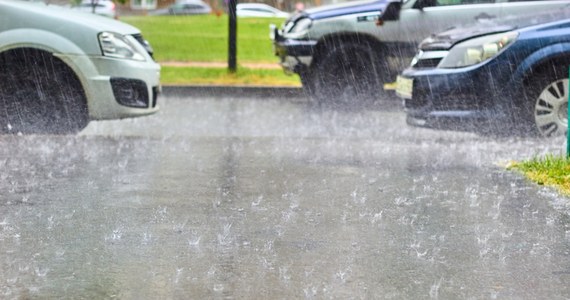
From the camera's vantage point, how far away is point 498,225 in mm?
6523

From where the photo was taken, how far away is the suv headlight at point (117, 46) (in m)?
10.5

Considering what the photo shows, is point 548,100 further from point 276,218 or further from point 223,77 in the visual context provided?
point 223,77

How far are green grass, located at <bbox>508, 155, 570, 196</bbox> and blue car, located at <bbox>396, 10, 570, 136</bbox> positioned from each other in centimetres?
171

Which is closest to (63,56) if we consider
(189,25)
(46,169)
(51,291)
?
(46,169)

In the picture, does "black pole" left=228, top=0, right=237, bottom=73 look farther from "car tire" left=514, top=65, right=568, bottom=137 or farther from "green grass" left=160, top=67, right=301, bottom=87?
"car tire" left=514, top=65, right=568, bottom=137

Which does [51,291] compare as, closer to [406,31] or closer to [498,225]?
[498,225]

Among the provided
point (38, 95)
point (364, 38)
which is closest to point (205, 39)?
point (364, 38)

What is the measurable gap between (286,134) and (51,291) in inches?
262

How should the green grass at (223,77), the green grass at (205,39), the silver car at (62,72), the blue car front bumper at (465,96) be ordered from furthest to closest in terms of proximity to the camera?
the green grass at (205,39)
the green grass at (223,77)
the blue car front bumper at (465,96)
the silver car at (62,72)

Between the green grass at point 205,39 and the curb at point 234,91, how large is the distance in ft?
17.5

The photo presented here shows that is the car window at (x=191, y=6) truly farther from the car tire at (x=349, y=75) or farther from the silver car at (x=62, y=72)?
the silver car at (x=62, y=72)

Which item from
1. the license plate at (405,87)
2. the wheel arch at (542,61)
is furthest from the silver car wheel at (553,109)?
the license plate at (405,87)

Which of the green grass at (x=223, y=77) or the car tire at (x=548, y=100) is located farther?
the green grass at (x=223, y=77)

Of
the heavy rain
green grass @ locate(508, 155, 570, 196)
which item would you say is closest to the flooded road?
the heavy rain
